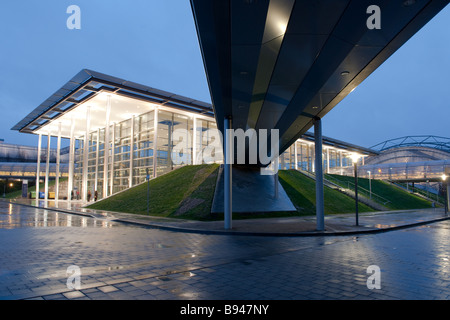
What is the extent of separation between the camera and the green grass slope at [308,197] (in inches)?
1011

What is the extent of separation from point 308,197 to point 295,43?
2288 cm

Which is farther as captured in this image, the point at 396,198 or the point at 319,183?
the point at 396,198

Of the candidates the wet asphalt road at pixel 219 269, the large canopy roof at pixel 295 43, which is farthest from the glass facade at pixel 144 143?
the large canopy roof at pixel 295 43

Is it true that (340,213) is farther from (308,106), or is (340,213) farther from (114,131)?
(114,131)

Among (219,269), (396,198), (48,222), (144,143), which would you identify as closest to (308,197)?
(396,198)

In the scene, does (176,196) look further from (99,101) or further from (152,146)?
(99,101)

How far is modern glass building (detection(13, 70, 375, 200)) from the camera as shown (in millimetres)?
35125

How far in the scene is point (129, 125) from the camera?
148ft

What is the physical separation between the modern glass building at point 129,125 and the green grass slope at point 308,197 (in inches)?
589

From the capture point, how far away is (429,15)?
5777 mm

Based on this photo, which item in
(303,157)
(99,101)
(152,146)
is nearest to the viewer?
(99,101)

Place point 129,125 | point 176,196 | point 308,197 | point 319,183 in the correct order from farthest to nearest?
point 129,125, point 308,197, point 176,196, point 319,183
